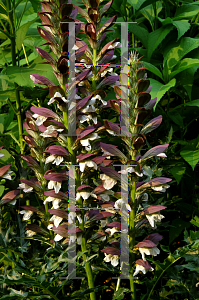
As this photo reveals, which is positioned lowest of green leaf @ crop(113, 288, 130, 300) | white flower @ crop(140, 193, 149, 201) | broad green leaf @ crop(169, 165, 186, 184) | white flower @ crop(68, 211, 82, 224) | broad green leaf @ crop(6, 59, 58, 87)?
green leaf @ crop(113, 288, 130, 300)

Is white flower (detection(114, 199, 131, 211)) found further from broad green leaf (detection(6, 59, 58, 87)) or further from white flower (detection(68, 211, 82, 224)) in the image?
broad green leaf (detection(6, 59, 58, 87))

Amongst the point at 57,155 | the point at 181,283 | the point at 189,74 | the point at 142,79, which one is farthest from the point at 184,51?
the point at 181,283

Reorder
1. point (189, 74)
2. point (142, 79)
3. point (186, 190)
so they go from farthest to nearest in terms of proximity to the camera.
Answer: point (186, 190)
point (189, 74)
point (142, 79)

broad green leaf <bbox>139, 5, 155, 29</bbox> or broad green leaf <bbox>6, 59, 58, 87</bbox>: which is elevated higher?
broad green leaf <bbox>139, 5, 155, 29</bbox>

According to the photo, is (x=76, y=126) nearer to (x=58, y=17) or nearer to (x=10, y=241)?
(x=58, y=17)

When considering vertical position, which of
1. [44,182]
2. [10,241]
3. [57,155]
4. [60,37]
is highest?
[60,37]

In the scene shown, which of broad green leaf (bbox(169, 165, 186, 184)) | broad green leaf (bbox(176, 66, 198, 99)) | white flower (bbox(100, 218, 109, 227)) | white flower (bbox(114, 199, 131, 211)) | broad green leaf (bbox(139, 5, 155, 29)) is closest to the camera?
white flower (bbox(114, 199, 131, 211))

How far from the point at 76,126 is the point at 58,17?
0.28 metres

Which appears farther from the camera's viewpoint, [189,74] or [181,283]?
[189,74]

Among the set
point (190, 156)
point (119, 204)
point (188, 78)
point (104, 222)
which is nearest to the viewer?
point (119, 204)

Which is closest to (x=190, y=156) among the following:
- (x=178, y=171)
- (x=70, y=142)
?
(x=178, y=171)

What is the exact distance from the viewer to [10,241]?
965mm

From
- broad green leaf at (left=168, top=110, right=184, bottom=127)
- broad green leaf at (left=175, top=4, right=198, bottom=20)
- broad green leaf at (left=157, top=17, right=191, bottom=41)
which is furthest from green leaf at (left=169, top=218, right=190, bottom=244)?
broad green leaf at (left=175, top=4, right=198, bottom=20)

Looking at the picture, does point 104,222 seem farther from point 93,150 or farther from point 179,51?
point 179,51
